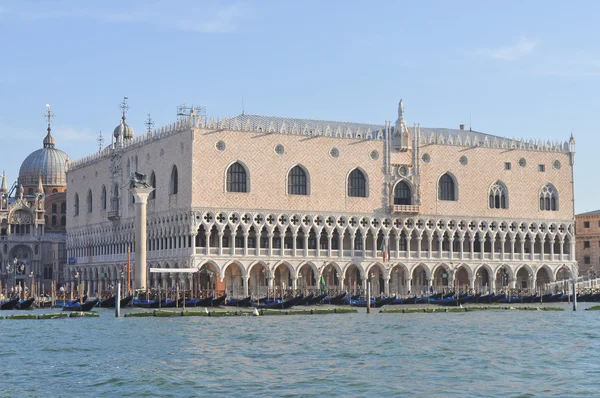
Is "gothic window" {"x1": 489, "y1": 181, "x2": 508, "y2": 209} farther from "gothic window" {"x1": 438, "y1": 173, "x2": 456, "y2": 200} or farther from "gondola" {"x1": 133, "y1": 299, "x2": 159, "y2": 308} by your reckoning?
"gondola" {"x1": 133, "y1": 299, "x2": 159, "y2": 308}

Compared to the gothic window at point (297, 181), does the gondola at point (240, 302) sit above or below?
below

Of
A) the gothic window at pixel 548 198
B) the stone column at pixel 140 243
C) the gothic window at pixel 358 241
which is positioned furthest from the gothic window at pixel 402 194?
the stone column at pixel 140 243

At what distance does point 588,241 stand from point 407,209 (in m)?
19.2

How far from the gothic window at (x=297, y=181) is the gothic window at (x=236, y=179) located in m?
2.79

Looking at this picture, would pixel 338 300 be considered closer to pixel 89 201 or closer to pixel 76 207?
pixel 89 201

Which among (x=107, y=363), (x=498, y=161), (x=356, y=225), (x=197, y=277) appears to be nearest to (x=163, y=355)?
(x=107, y=363)

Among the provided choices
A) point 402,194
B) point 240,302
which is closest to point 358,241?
point 402,194

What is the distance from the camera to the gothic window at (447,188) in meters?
69.8

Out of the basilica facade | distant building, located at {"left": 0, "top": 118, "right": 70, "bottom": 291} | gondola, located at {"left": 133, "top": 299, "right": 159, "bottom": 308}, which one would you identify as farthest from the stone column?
distant building, located at {"left": 0, "top": 118, "right": 70, "bottom": 291}

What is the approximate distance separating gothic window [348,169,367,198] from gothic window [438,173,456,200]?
5031mm

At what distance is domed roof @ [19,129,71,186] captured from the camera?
3962 inches

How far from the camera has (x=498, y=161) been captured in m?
71.3

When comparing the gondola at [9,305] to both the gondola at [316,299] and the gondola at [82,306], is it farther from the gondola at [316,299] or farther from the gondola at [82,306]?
the gondola at [316,299]

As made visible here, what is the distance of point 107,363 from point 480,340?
11.9 m
